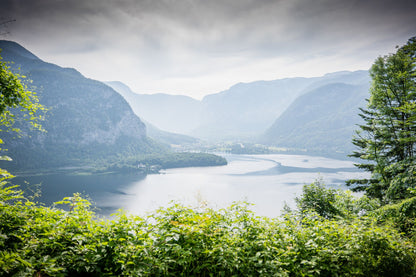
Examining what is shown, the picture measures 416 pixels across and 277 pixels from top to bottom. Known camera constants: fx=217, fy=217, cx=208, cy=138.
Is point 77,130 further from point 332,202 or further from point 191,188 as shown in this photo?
point 332,202

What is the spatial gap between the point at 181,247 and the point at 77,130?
186 m

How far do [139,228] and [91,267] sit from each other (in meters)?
0.60

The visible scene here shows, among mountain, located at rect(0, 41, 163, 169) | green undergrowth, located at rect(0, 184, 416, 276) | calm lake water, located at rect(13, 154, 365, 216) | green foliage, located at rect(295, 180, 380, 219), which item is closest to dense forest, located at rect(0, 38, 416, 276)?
green undergrowth, located at rect(0, 184, 416, 276)

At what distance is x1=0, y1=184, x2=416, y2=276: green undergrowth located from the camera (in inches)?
88.4

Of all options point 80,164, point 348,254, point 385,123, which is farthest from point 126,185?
point 348,254

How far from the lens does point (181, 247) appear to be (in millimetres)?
2555

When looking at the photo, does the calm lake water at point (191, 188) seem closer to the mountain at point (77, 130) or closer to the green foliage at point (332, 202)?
the green foliage at point (332, 202)

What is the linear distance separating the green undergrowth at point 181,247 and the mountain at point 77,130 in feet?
448

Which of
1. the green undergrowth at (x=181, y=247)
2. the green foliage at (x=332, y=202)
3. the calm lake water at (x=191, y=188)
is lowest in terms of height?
the calm lake water at (x=191, y=188)

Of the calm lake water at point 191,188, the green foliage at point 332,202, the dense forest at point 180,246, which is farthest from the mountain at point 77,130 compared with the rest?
the dense forest at point 180,246

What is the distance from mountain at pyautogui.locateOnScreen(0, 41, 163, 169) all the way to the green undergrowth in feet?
448

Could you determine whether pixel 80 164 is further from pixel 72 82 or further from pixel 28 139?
pixel 72 82

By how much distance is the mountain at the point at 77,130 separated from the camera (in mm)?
127125

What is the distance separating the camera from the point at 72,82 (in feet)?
641
